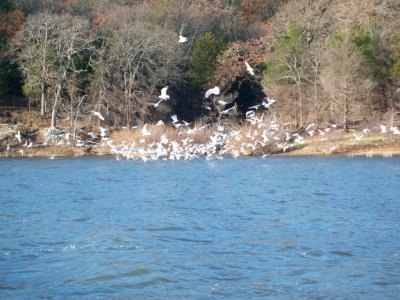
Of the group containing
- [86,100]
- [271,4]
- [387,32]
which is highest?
[271,4]

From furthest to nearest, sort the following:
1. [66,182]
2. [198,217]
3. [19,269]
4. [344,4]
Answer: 1. [344,4]
2. [66,182]
3. [198,217]
4. [19,269]

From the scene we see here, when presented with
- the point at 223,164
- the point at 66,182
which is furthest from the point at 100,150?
the point at 66,182

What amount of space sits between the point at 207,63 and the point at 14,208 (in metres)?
39.0

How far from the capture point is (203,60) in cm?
5881

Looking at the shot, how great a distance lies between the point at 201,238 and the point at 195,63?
43.4 metres

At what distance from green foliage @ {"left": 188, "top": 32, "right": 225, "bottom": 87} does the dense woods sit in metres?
0.09

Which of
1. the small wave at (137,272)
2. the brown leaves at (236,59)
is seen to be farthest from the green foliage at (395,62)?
the small wave at (137,272)

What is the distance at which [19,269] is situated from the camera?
13688 millimetres

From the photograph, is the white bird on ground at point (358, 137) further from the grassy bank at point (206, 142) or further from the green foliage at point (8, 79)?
the green foliage at point (8, 79)

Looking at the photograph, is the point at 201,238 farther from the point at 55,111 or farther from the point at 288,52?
the point at 288,52

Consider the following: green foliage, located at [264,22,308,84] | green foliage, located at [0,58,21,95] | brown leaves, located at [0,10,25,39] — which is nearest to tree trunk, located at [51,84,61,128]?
green foliage, located at [0,58,21,95]

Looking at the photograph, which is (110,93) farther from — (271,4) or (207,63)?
(271,4)

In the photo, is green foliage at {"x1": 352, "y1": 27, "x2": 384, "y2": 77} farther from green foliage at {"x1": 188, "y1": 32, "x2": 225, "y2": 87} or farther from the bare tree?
green foliage at {"x1": 188, "y1": 32, "x2": 225, "y2": 87}

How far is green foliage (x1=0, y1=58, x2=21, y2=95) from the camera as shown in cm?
5369
